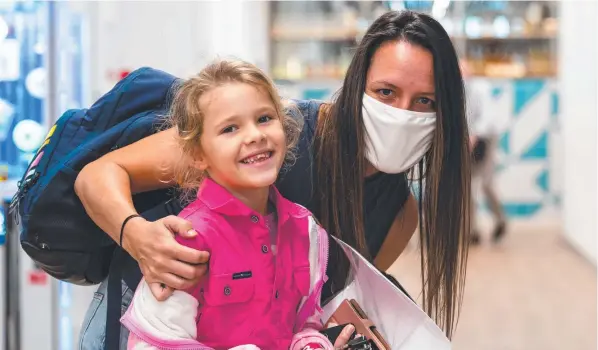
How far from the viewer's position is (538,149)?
316 inches

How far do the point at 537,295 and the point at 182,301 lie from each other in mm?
4391

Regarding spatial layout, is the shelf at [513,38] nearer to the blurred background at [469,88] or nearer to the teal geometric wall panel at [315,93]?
the blurred background at [469,88]

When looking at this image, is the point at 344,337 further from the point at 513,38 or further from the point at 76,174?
the point at 513,38

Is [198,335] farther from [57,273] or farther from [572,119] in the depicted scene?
[572,119]

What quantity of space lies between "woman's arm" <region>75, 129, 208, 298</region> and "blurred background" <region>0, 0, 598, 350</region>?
254 mm

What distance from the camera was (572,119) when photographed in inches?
269

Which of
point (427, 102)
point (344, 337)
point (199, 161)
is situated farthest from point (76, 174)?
point (427, 102)

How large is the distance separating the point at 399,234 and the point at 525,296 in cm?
372

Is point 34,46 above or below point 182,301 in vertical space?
above

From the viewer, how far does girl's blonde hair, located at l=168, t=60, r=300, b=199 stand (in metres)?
1.49

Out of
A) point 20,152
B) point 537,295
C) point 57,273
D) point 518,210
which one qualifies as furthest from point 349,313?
point 518,210

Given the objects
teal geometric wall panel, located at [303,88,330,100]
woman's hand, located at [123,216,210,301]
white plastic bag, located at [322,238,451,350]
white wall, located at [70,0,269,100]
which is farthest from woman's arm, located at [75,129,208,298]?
teal geometric wall panel, located at [303,88,330,100]

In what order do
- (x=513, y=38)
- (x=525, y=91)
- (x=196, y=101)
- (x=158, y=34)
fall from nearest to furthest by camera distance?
(x=196, y=101)
(x=158, y=34)
(x=525, y=91)
(x=513, y=38)

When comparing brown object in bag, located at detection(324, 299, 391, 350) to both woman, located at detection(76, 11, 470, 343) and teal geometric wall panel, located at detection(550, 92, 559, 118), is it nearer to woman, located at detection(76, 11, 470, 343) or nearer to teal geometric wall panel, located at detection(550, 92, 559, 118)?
woman, located at detection(76, 11, 470, 343)
